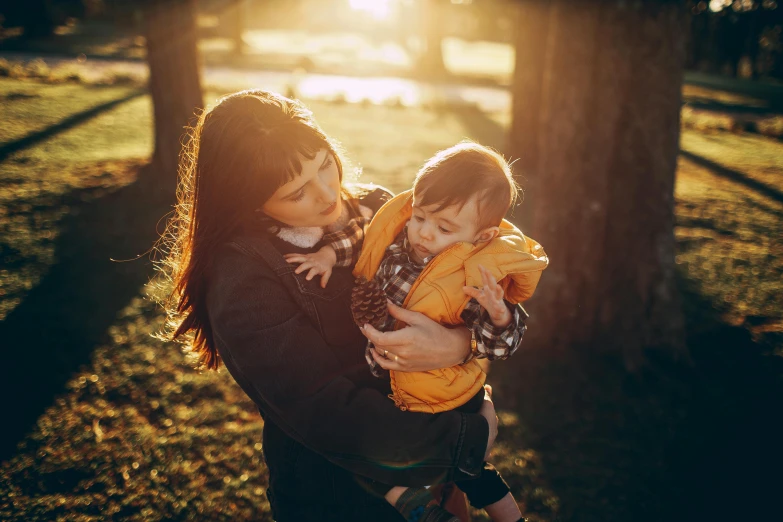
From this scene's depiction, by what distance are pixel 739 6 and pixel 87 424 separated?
96.2ft

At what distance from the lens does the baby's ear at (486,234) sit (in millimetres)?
1812

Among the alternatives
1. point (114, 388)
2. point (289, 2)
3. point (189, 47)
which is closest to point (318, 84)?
point (189, 47)

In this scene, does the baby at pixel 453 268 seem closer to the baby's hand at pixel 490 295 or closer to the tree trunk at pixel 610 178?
the baby's hand at pixel 490 295

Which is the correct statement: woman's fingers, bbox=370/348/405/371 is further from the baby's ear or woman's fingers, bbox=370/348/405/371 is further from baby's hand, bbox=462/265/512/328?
the baby's ear

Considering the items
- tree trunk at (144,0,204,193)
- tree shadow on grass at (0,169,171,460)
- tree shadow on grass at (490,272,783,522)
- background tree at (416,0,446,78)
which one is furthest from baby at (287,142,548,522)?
background tree at (416,0,446,78)

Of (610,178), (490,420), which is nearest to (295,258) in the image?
(490,420)

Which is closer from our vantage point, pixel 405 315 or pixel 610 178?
pixel 405 315

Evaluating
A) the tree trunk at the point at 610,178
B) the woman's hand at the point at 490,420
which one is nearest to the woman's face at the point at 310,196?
the woman's hand at the point at 490,420

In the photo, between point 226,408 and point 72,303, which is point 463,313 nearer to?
point 226,408

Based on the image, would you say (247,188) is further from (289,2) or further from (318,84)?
(289,2)

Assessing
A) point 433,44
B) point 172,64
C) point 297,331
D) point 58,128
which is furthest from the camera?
point 433,44

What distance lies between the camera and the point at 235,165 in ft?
4.92

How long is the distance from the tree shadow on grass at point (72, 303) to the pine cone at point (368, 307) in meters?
2.97

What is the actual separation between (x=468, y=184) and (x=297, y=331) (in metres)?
0.77
